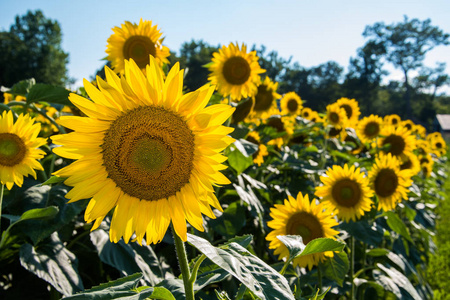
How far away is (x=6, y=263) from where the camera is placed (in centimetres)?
210

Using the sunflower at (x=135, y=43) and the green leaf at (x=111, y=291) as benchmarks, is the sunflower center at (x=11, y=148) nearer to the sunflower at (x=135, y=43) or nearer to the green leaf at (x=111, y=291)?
the sunflower at (x=135, y=43)

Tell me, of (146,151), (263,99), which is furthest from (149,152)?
(263,99)

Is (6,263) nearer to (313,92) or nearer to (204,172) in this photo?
(204,172)

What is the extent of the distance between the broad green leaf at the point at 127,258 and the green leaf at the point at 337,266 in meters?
0.87

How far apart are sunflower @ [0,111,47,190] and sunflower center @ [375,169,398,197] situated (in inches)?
91.2

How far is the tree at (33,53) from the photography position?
39188 mm

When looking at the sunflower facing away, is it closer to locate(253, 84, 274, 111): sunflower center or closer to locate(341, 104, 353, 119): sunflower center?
locate(253, 84, 274, 111): sunflower center

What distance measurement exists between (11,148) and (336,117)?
3.93 meters

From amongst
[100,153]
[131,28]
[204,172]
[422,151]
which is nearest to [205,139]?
[204,172]

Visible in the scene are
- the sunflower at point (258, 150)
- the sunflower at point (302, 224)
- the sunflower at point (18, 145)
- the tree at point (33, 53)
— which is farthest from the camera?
the tree at point (33, 53)

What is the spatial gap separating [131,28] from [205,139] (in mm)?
1975

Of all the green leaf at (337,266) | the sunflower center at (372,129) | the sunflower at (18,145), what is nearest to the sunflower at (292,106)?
the sunflower center at (372,129)

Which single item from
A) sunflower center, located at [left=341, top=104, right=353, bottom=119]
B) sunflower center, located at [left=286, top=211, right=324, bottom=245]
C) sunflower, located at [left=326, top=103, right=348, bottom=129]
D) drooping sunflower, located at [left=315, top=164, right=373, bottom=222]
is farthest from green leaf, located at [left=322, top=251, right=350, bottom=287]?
sunflower center, located at [left=341, top=104, right=353, bottom=119]

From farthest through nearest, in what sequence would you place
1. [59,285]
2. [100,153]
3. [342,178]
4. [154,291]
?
[342,178] < [59,285] < [100,153] < [154,291]
